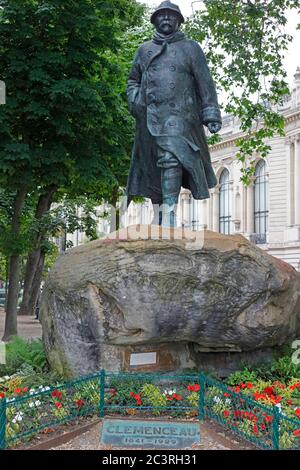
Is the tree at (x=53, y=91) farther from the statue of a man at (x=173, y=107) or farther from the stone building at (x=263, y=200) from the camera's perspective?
the stone building at (x=263, y=200)

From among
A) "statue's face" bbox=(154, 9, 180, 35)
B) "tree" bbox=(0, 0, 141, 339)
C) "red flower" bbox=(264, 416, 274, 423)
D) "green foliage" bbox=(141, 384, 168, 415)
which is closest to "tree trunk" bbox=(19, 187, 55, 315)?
"tree" bbox=(0, 0, 141, 339)

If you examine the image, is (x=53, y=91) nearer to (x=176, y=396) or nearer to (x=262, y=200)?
(x=176, y=396)

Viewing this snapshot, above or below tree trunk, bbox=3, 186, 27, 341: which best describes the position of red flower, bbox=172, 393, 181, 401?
below

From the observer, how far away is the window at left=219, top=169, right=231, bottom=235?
51094mm

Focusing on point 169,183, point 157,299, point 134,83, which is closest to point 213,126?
point 169,183

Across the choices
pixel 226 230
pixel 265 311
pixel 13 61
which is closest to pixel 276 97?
pixel 13 61

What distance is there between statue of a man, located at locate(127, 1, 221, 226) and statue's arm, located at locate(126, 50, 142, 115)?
0.05 feet

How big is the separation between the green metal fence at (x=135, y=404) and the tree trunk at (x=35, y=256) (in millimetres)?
12491

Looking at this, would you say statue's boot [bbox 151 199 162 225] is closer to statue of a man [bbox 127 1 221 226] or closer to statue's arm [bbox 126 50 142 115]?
statue of a man [bbox 127 1 221 226]

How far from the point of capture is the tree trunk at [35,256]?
21.8 meters

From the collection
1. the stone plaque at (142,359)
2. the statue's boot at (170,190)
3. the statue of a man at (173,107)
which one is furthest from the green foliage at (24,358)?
the statue's boot at (170,190)

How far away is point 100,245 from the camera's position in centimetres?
749

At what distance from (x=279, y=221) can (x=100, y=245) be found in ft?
126

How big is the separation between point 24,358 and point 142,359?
2.29 metres
